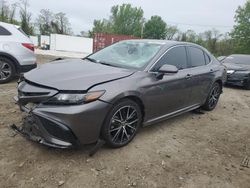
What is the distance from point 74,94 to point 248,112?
498 centimetres

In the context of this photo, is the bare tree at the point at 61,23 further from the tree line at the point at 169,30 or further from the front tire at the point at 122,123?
the front tire at the point at 122,123

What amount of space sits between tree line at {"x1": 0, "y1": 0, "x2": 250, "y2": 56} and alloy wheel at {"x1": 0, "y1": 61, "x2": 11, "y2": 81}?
1368 inches

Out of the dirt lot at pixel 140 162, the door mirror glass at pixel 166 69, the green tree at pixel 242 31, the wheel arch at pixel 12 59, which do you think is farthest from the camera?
the green tree at pixel 242 31

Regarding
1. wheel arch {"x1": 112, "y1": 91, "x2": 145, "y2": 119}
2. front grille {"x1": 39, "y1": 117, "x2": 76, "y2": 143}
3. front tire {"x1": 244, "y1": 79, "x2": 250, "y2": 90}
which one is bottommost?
front tire {"x1": 244, "y1": 79, "x2": 250, "y2": 90}

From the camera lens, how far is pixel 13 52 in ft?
20.3

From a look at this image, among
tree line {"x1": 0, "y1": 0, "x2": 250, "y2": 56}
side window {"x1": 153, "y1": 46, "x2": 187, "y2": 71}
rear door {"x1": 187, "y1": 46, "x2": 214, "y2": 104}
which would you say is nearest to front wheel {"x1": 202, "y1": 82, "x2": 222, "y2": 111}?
rear door {"x1": 187, "y1": 46, "x2": 214, "y2": 104}

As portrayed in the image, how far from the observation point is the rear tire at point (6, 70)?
617cm

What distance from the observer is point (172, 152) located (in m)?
3.49

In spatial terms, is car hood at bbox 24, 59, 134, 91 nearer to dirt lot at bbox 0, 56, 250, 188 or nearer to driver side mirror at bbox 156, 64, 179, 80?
driver side mirror at bbox 156, 64, 179, 80

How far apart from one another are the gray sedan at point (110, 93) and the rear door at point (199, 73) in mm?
26

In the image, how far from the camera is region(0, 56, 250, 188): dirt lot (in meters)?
2.70

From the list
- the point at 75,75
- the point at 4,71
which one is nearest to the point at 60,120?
the point at 75,75

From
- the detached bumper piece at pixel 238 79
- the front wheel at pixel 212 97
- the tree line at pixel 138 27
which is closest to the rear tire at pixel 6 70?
the front wheel at pixel 212 97

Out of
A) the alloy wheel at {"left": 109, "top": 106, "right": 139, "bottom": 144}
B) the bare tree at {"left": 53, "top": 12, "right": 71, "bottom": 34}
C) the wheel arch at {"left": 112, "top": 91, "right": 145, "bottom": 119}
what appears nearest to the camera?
the wheel arch at {"left": 112, "top": 91, "right": 145, "bottom": 119}
